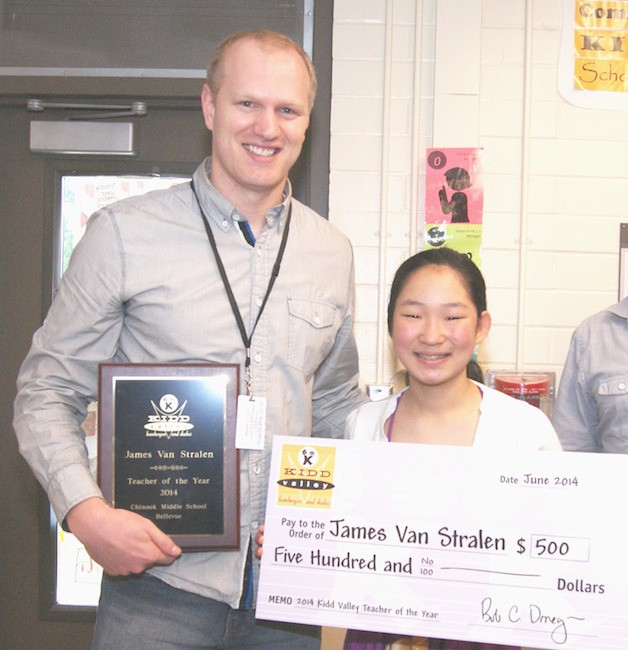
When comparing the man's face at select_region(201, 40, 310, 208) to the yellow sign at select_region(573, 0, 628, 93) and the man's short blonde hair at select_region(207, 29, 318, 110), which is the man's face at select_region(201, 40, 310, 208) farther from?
the yellow sign at select_region(573, 0, 628, 93)

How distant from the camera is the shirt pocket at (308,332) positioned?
72.6 inches

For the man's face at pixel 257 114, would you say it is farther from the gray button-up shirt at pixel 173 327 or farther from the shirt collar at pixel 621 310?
the shirt collar at pixel 621 310

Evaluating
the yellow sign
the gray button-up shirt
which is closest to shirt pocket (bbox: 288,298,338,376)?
the gray button-up shirt

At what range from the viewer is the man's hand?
5.14ft

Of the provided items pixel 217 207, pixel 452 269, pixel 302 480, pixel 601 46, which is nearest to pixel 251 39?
pixel 217 207

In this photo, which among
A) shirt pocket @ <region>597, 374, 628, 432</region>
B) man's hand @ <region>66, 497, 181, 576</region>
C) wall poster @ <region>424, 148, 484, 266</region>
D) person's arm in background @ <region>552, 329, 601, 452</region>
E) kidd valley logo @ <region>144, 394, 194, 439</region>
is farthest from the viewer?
wall poster @ <region>424, 148, 484, 266</region>

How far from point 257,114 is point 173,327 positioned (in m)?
0.52

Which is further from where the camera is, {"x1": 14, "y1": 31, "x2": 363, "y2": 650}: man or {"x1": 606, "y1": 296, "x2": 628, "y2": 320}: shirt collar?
{"x1": 606, "y1": 296, "x2": 628, "y2": 320}: shirt collar

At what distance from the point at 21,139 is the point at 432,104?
5.50 feet

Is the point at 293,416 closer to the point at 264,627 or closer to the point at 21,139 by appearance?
the point at 264,627

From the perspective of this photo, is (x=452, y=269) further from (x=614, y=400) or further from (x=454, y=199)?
(x=454, y=199)

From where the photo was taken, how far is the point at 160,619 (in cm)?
169

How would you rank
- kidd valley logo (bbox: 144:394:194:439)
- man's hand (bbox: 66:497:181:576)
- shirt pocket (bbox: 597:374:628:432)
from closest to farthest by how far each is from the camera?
man's hand (bbox: 66:497:181:576) → kidd valley logo (bbox: 144:394:194:439) → shirt pocket (bbox: 597:374:628:432)

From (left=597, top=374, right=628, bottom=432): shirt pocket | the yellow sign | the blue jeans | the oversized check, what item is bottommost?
the blue jeans
